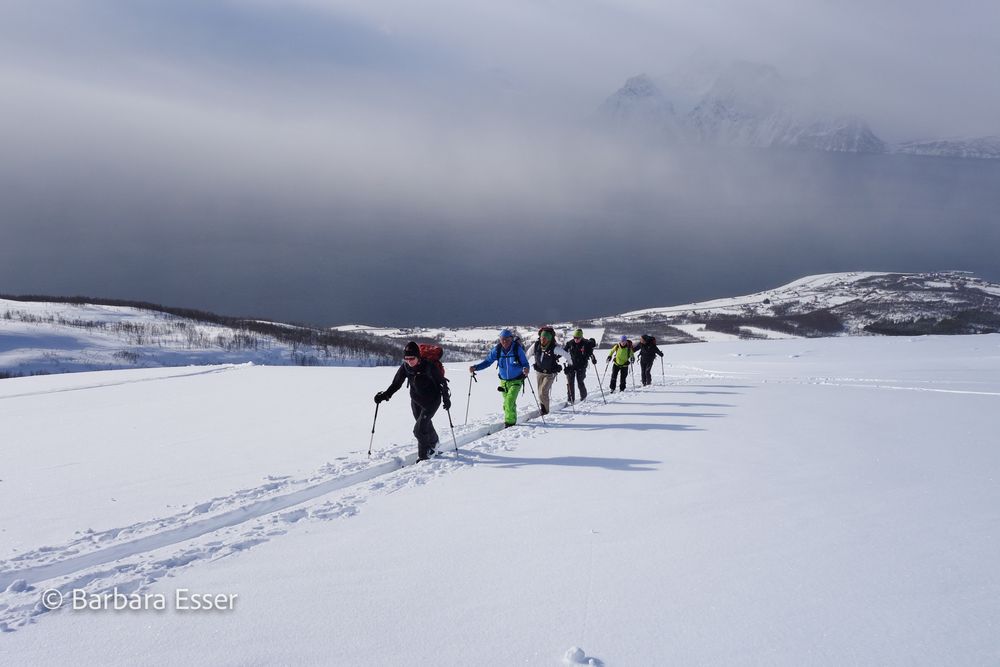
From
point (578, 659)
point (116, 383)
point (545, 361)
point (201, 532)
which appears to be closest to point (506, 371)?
point (545, 361)

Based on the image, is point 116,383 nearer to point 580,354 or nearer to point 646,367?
point 580,354

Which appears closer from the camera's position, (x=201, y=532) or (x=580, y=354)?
(x=201, y=532)

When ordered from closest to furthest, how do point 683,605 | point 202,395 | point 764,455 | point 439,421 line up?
point 683,605 < point 764,455 < point 439,421 < point 202,395

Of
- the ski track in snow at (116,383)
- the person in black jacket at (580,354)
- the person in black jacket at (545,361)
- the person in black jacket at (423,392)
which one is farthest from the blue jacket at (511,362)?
the ski track in snow at (116,383)

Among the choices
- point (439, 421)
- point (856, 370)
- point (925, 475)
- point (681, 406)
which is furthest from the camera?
Result: point (856, 370)

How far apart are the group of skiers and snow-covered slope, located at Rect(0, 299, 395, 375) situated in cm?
10189

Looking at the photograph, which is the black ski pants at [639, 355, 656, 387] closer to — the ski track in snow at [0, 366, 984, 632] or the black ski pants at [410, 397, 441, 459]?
the ski track in snow at [0, 366, 984, 632]

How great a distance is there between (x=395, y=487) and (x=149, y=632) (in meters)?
4.10

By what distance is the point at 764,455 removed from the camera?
9.23m

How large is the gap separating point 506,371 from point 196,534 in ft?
25.6

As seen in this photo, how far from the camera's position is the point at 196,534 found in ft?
20.7

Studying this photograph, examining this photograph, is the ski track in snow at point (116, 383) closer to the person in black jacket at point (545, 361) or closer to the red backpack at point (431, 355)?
the person in black jacket at point (545, 361)

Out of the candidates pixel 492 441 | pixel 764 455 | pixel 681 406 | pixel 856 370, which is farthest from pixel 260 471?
pixel 856 370

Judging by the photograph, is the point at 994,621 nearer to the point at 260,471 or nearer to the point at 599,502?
the point at 599,502
